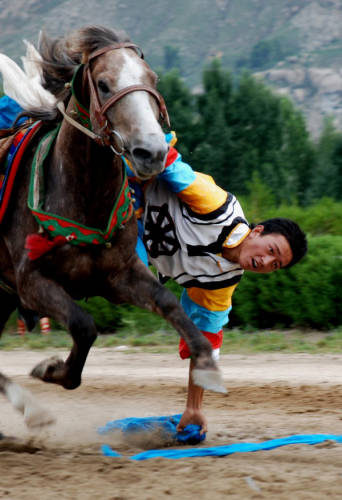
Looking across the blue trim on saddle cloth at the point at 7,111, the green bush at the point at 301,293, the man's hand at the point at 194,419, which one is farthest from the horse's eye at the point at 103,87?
the green bush at the point at 301,293

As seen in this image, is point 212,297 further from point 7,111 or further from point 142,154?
point 7,111

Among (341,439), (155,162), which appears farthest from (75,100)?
(341,439)

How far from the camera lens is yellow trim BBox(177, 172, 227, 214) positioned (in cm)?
388

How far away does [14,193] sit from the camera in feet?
12.0

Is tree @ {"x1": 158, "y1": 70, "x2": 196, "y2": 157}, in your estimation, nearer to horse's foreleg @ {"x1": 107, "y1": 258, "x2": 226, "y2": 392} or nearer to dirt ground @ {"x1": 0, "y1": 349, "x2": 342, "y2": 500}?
dirt ground @ {"x1": 0, "y1": 349, "x2": 342, "y2": 500}

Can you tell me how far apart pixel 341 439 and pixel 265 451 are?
1.50 feet

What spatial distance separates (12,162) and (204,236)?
1.09 m

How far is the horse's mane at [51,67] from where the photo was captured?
330 cm

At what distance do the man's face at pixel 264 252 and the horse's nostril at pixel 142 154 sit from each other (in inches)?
49.2

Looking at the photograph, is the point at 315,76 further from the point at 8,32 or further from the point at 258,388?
the point at 258,388

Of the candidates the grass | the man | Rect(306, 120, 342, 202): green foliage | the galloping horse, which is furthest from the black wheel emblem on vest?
Rect(306, 120, 342, 202): green foliage

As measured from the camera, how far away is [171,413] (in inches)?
197

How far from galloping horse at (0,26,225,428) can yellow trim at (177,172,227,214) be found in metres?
0.42

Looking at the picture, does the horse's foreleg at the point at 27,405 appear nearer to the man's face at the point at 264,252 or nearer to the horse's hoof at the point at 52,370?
the horse's hoof at the point at 52,370
